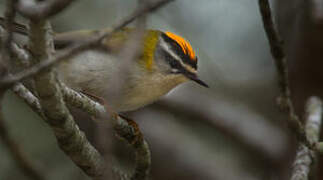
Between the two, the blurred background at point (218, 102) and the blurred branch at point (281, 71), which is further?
the blurred background at point (218, 102)

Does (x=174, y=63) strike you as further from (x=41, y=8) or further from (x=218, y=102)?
(x=41, y=8)

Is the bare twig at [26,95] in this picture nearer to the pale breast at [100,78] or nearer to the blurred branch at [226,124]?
the pale breast at [100,78]

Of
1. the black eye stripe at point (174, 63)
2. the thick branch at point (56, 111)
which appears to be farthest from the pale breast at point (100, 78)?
the thick branch at point (56, 111)

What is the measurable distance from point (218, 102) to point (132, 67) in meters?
2.18

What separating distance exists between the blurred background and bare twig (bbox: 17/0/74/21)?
3.00 m

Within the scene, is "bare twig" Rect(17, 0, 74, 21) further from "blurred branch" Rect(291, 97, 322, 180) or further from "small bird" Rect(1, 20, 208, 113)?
"blurred branch" Rect(291, 97, 322, 180)

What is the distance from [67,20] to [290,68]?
7.94 feet

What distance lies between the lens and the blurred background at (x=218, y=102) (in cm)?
494

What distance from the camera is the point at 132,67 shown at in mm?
3371

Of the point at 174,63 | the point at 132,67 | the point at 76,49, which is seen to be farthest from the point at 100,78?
the point at 76,49

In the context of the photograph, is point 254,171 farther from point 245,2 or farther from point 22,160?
point 22,160

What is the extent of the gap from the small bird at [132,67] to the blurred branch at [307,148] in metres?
0.89

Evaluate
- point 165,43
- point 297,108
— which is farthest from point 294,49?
point 165,43

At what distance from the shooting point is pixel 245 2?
19.5 ft
